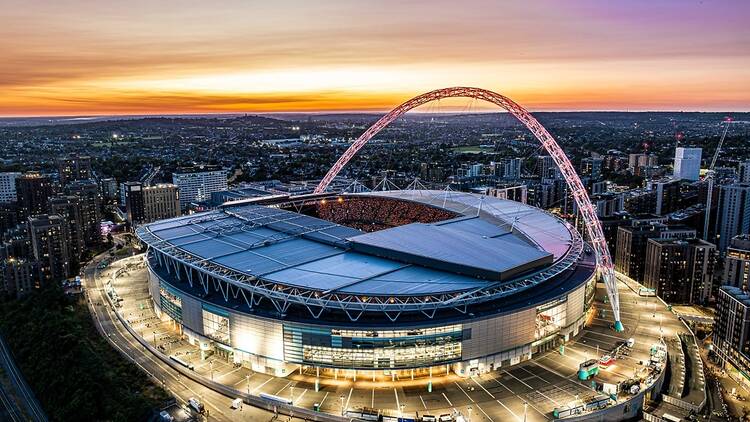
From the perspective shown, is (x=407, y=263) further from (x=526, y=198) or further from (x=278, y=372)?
(x=526, y=198)

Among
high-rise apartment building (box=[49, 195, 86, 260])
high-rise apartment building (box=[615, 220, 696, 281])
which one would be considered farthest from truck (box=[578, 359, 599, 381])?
high-rise apartment building (box=[49, 195, 86, 260])

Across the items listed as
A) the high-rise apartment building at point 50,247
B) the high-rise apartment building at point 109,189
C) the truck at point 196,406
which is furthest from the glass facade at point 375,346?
the high-rise apartment building at point 109,189

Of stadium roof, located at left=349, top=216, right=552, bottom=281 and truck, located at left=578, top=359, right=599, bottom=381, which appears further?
stadium roof, located at left=349, top=216, right=552, bottom=281

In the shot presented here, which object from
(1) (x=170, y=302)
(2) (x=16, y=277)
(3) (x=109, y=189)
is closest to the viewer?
(1) (x=170, y=302)

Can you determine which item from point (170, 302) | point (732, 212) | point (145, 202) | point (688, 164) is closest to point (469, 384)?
point (170, 302)

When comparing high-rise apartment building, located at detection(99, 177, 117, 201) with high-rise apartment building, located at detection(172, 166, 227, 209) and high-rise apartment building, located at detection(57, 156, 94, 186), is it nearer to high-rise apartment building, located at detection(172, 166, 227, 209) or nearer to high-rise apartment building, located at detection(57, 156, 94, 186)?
high-rise apartment building, located at detection(57, 156, 94, 186)

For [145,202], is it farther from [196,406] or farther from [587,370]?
[587,370]

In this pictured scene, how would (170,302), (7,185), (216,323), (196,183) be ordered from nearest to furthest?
(216,323) < (170,302) < (7,185) < (196,183)
